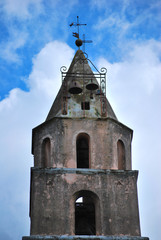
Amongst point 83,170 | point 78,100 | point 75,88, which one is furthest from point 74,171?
point 75,88

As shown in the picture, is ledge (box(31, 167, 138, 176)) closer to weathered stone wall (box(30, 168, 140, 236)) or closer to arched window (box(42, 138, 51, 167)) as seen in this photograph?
weathered stone wall (box(30, 168, 140, 236))

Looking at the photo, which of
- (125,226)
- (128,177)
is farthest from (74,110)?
(125,226)

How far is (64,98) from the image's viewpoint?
32.8 meters

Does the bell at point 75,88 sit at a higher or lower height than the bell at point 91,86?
lower

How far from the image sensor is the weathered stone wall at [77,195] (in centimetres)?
2856

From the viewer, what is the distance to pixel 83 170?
29859 millimetres

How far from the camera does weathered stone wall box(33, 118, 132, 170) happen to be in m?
30.5

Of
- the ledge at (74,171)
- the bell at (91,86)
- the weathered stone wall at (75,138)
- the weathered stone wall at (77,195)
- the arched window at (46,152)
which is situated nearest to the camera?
the weathered stone wall at (77,195)

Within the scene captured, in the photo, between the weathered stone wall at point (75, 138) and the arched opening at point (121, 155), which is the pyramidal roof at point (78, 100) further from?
the arched opening at point (121, 155)

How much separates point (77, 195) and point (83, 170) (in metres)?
1.12

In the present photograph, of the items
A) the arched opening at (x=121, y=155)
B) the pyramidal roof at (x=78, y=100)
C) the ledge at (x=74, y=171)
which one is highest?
the pyramidal roof at (x=78, y=100)

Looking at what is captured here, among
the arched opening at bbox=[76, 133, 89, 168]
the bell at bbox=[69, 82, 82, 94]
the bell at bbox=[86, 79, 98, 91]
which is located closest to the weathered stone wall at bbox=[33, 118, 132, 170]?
the arched opening at bbox=[76, 133, 89, 168]

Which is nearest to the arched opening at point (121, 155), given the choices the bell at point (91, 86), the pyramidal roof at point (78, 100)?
the pyramidal roof at point (78, 100)

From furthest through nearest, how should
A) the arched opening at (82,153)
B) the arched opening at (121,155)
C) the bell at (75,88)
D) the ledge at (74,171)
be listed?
the arched opening at (82,153) < the bell at (75,88) < the arched opening at (121,155) < the ledge at (74,171)
